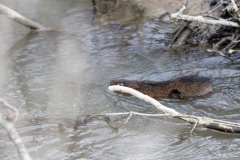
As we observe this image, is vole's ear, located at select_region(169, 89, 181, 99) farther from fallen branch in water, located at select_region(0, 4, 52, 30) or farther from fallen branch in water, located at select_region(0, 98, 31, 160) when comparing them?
fallen branch in water, located at select_region(0, 4, 52, 30)

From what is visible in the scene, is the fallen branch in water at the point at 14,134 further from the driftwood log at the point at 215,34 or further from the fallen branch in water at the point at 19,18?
the fallen branch in water at the point at 19,18

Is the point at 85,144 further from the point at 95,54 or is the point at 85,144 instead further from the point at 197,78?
the point at 95,54

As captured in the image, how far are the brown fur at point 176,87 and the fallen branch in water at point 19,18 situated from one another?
3066 millimetres

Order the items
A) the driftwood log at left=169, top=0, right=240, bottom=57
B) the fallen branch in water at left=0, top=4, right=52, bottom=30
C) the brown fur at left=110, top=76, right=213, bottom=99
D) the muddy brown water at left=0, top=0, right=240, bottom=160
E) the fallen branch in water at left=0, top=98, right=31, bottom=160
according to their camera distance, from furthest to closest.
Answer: the fallen branch in water at left=0, top=4, right=52, bottom=30 → the driftwood log at left=169, top=0, right=240, bottom=57 → the brown fur at left=110, top=76, right=213, bottom=99 → the muddy brown water at left=0, top=0, right=240, bottom=160 → the fallen branch in water at left=0, top=98, right=31, bottom=160

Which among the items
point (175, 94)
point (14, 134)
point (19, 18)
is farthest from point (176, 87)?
point (19, 18)

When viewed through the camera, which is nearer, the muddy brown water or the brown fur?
the muddy brown water

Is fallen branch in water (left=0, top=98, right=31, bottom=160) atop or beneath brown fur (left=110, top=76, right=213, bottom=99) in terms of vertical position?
atop

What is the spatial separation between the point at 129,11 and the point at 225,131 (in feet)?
18.6

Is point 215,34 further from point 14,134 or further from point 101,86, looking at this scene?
point 14,134

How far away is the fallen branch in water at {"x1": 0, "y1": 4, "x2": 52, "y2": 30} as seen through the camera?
7171mm

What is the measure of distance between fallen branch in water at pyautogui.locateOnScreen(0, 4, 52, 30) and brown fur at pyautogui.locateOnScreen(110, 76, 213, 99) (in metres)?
3.07

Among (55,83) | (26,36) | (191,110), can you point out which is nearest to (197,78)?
(191,110)

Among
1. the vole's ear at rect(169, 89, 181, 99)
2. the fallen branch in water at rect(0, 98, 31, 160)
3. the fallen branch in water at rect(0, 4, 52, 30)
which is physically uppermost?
the fallen branch in water at rect(0, 98, 31, 160)

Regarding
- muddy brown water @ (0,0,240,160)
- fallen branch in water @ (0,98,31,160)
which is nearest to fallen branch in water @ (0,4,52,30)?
muddy brown water @ (0,0,240,160)
